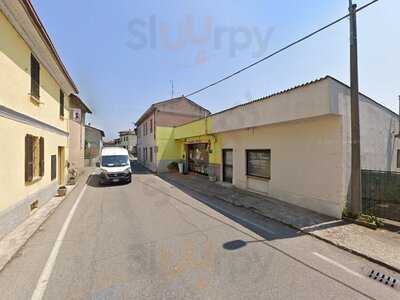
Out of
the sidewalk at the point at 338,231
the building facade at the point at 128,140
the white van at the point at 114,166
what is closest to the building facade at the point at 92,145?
the white van at the point at 114,166

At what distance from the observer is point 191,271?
12.3 feet

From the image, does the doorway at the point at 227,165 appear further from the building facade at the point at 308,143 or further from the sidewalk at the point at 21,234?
the sidewalk at the point at 21,234

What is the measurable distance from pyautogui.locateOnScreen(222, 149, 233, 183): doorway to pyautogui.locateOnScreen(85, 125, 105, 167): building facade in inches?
748

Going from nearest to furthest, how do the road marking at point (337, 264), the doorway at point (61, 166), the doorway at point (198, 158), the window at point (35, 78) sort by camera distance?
the road marking at point (337, 264)
the window at point (35, 78)
the doorway at point (61, 166)
the doorway at point (198, 158)

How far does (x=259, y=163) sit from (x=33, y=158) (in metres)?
8.80

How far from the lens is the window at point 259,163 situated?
9936mm

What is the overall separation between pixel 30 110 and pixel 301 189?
30.5ft

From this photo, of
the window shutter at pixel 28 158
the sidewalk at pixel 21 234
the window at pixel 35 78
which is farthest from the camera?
the window at pixel 35 78

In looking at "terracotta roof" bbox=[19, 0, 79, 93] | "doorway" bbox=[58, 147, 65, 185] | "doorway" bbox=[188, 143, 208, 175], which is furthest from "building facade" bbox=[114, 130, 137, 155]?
"terracotta roof" bbox=[19, 0, 79, 93]

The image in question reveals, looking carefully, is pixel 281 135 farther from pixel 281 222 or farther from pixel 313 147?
pixel 281 222

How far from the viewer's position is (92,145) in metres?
32.0

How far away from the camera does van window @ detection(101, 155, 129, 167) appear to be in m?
14.4

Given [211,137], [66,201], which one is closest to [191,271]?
[66,201]

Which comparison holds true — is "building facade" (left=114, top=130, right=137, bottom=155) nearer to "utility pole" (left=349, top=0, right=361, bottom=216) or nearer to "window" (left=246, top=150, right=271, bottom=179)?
"window" (left=246, top=150, right=271, bottom=179)
